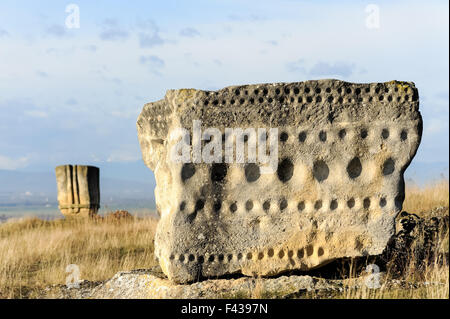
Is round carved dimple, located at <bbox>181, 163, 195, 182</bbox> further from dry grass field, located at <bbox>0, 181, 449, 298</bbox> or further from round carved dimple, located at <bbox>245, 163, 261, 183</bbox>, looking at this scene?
dry grass field, located at <bbox>0, 181, 449, 298</bbox>

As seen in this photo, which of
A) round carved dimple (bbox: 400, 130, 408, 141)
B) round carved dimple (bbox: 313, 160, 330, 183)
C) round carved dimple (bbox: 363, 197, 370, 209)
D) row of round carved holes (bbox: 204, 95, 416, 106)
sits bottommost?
round carved dimple (bbox: 363, 197, 370, 209)

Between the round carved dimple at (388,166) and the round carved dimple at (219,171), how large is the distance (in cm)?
209

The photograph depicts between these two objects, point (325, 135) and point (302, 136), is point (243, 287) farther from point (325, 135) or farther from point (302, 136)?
point (325, 135)

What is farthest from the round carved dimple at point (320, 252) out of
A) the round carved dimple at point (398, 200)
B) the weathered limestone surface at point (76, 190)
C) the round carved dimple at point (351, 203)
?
the weathered limestone surface at point (76, 190)

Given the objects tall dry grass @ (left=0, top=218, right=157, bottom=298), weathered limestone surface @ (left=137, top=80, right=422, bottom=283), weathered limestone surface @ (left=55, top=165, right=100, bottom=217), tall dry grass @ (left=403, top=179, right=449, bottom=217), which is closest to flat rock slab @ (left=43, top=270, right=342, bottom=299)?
weathered limestone surface @ (left=137, top=80, right=422, bottom=283)

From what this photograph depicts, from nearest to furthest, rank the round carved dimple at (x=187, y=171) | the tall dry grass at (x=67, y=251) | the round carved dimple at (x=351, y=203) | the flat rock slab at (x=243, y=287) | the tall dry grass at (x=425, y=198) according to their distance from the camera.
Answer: the flat rock slab at (x=243, y=287) < the round carved dimple at (x=187, y=171) < the round carved dimple at (x=351, y=203) < the tall dry grass at (x=67, y=251) < the tall dry grass at (x=425, y=198)

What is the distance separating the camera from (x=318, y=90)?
721 centimetres

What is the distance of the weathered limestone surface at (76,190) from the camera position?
57.2 feet

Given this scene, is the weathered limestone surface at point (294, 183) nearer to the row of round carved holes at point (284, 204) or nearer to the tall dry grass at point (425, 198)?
the row of round carved holes at point (284, 204)

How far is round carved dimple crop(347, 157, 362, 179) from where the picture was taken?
7281 millimetres

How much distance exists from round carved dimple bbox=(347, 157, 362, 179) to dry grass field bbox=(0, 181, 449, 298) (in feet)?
4.78

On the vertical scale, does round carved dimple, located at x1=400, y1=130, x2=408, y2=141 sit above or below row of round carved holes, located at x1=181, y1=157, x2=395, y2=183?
above

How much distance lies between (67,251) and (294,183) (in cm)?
705
